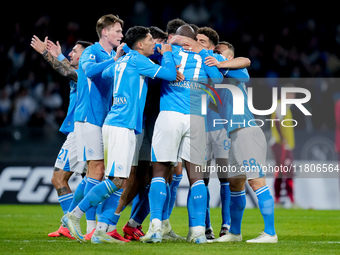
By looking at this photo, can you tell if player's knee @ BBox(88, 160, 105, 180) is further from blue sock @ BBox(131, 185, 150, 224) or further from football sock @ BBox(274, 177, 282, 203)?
football sock @ BBox(274, 177, 282, 203)

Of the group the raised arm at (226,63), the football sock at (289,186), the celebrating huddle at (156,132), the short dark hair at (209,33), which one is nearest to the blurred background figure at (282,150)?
the football sock at (289,186)

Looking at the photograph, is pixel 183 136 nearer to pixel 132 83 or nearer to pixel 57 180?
pixel 132 83

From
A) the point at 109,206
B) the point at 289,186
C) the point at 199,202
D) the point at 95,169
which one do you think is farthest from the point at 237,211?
the point at 289,186

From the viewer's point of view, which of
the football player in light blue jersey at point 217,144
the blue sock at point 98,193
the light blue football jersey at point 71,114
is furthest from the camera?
the light blue football jersey at point 71,114

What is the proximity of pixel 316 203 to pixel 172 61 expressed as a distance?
7.09m

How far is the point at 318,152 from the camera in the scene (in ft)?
42.4

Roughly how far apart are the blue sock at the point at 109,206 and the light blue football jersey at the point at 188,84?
111 cm

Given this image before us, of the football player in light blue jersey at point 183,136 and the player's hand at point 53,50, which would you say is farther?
the player's hand at point 53,50

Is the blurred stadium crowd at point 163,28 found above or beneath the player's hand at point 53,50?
above

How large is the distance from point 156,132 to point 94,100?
960 mm

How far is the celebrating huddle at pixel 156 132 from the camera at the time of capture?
6.49 metres

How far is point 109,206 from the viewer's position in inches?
261

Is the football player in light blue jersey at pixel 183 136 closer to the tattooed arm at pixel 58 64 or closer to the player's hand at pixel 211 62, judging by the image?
the player's hand at pixel 211 62

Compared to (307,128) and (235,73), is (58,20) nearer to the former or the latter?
(307,128)
